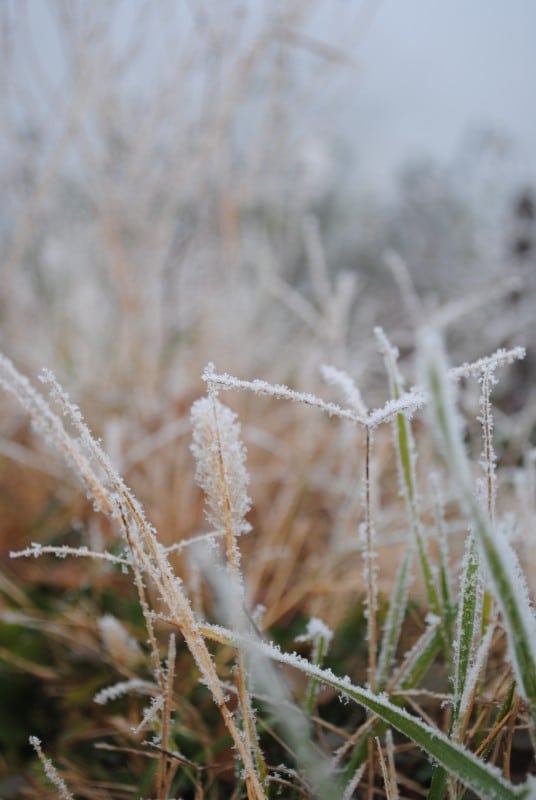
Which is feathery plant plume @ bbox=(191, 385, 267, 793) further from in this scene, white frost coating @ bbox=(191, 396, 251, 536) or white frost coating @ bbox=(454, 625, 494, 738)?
white frost coating @ bbox=(454, 625, 494, 738)

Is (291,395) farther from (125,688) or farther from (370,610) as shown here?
(125,688)

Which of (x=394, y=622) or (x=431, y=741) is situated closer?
(x=431, y=741)

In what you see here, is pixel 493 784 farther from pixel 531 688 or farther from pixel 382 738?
pixel 382 738

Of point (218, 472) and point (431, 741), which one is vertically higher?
point (218, 472)

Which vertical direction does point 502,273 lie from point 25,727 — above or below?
above

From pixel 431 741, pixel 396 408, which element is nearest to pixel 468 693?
pixel 431 741

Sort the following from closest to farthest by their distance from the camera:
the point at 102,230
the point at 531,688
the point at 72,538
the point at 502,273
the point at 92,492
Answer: the point at 531,688 → the point at 92,492 → the point at 72,538 → the point at 102,230 → the point at 502,273

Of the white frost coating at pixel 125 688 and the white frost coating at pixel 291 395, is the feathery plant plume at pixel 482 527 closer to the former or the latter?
the white frost coating at pixel 291 395

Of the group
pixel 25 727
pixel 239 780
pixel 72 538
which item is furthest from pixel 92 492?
pixel 72 538

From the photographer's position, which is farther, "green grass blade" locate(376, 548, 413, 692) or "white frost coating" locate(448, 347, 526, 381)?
"green grass blade" locate(376, 548, 413, 692)

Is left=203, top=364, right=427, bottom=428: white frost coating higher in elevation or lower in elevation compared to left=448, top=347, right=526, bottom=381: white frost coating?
lower

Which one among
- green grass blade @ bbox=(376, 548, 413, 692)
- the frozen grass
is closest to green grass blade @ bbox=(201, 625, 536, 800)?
the frozen grass
